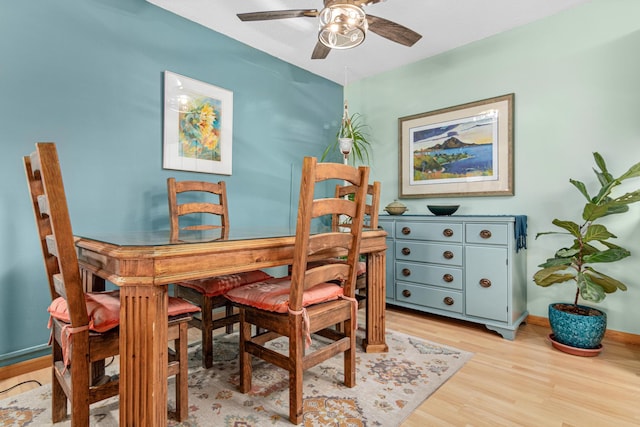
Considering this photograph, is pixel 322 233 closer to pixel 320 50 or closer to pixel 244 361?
pixel 244 361

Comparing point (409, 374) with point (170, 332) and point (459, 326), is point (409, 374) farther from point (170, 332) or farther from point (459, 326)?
point (170, 332)

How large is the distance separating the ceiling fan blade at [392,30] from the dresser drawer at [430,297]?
77.6 inches

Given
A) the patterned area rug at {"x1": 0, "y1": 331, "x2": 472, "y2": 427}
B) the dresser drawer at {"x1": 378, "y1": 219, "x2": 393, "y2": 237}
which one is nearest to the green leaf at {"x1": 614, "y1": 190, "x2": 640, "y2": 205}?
the patterned area rug at {"x1": 0, "y1": 331, "x2": 472, "y2": 427}

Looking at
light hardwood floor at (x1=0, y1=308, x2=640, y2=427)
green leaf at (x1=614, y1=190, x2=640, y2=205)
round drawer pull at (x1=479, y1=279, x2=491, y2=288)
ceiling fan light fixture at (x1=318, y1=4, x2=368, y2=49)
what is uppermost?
ceiling fan light fixture at (x1=318, y1=4, x2=368, y2=49)

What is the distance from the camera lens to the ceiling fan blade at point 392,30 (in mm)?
1993

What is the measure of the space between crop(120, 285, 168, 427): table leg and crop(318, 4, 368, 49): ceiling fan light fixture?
1687mm

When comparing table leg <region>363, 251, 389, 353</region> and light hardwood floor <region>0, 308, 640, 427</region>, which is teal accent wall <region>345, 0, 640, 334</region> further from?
table leg <region>363, 251, 389, 353</region>

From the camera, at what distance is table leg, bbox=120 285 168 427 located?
1.08m

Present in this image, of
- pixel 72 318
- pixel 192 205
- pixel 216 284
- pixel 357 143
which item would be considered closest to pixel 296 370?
pixel 216 284

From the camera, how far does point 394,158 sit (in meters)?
3.71

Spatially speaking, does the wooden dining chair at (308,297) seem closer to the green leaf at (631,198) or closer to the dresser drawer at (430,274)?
the dresser drawer at (430,274)

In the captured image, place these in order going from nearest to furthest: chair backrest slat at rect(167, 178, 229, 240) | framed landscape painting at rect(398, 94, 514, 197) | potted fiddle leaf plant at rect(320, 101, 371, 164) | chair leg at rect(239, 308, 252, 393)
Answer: chair leg at rect(239, 308, 252, 393) < chair backrest slat at rect(167, 178, 229, 240) < framed landscape painting at rect(398, 94, 514, 197) < potted fiddle leaf plant at rect(320, 101, 371, 164)

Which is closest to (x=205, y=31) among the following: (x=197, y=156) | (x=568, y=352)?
(x=197, y=156)

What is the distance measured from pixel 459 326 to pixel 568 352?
74cm
